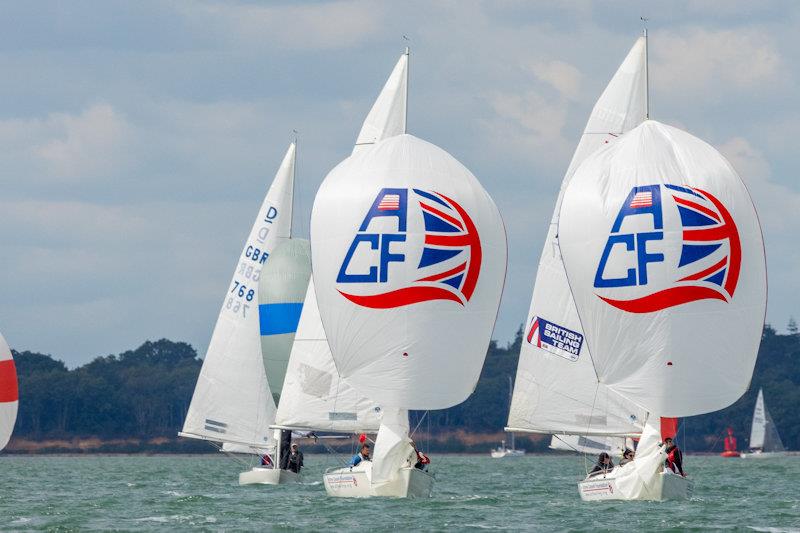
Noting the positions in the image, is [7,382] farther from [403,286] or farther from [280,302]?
[403,286]

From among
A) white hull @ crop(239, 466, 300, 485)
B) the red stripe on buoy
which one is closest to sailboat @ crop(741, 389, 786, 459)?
white hull @ crop(239, 466, 300, 485)

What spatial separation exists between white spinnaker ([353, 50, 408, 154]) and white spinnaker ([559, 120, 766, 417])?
841 cm

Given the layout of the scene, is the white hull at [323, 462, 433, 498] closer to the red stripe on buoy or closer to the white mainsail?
the red stripe on buoy

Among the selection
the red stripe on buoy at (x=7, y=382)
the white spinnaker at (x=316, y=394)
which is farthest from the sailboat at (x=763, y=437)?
the red stripe on buoy at (x=7, y=382)

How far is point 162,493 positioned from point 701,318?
17539mm

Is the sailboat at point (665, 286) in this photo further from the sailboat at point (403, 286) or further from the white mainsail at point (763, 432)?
the white mainsail at point (763, 432)

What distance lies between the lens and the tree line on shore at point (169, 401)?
13012 cm

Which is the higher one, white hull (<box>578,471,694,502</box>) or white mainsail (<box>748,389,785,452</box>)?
white mainsail (<box>748,389,785,452</box>)

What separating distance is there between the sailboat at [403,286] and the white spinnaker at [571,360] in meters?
4.45

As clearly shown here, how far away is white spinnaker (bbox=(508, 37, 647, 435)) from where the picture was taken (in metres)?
40.4

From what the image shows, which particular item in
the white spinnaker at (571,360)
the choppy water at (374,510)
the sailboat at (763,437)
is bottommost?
the choppy water at (374,510)

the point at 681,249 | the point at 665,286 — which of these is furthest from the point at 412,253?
the point at 681,249

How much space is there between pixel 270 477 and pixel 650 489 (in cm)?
1490

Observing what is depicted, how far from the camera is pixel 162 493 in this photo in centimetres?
4638
